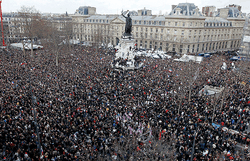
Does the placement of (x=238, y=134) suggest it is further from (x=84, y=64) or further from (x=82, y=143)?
(x=84, y=64)

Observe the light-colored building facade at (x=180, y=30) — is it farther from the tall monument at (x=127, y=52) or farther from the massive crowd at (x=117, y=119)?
the massive crowd at (x=117, y=119)

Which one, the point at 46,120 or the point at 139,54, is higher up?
the point at 139,54

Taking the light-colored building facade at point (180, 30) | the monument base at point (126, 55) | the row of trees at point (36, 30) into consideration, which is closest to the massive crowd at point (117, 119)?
the monument base at point (126, 55)

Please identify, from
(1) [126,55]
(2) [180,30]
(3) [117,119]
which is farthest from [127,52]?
(2) [180,30]

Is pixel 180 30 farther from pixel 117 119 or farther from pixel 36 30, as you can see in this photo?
pixel 117 119

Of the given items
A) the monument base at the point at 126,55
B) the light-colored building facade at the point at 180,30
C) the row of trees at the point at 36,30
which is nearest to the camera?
the monument base at the point at 126,55

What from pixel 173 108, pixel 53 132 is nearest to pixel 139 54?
pixel 173 108
